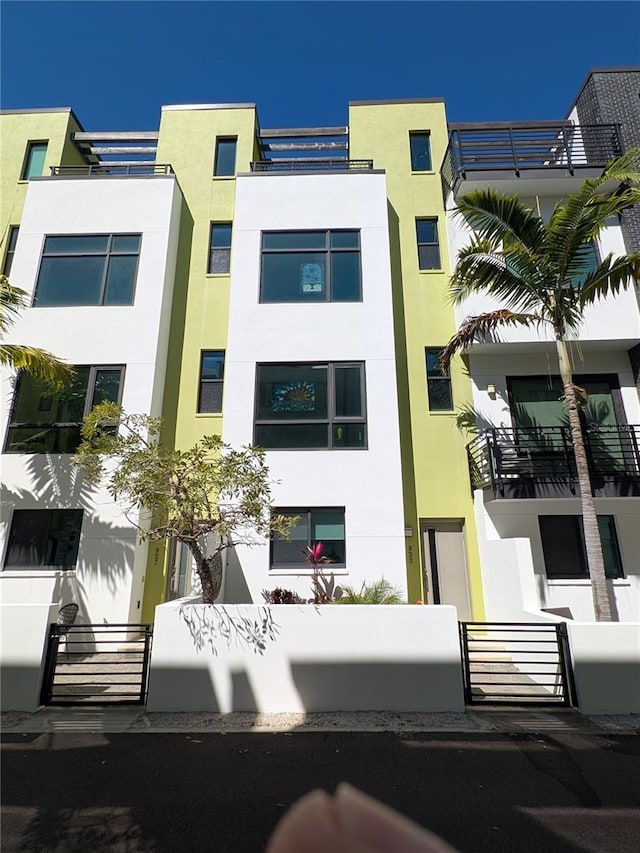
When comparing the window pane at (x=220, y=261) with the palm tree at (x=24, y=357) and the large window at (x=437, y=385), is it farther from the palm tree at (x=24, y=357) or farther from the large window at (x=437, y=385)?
the large window at (x=437, y=385)

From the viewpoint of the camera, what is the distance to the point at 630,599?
1036 cm

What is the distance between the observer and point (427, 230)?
13.6 metres

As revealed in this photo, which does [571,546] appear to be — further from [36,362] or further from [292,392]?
[36,362]

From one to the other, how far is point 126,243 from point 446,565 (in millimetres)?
11851

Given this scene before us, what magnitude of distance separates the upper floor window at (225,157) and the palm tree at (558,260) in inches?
332

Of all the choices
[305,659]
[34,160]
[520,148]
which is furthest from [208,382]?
[520,148]

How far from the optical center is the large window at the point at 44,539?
10.2 m

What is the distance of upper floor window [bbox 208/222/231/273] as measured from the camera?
44.7ft

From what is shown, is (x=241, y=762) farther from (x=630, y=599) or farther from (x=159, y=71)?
(x=159, y=71)

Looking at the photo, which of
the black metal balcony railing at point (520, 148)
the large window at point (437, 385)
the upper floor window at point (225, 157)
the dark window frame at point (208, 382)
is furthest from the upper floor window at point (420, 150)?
the dark window frame at point (208, 382)

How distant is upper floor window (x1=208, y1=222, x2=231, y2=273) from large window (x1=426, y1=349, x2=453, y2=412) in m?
6.53

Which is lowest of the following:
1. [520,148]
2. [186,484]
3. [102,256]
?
[186,484]

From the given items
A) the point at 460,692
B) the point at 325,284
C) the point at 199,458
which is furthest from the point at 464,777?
the point at 325,284

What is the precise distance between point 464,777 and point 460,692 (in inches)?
71.9
